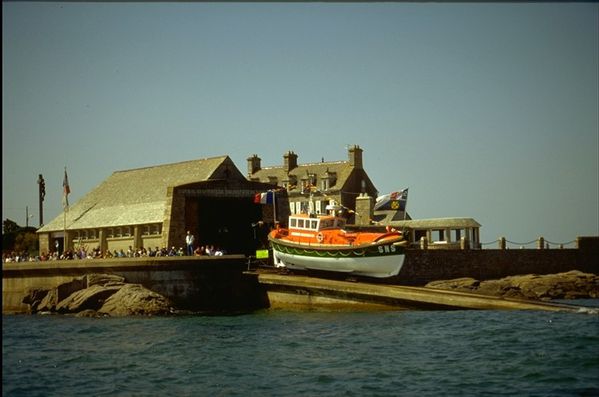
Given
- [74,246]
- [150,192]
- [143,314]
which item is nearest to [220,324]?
[143,314]

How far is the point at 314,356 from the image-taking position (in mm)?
23859

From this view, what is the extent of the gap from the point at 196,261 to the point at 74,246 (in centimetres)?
1727

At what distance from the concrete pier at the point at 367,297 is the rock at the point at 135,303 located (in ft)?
18.4

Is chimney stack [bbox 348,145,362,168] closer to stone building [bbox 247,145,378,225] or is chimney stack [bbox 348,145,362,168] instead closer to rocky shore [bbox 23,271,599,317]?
stone building [bbox 247,145,378,225]

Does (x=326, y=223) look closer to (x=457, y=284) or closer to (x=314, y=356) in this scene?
(x=457, y=284)

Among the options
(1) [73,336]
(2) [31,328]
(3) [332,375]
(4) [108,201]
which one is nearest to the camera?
(3) [332,375]

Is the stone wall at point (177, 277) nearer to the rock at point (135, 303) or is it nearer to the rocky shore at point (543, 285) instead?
the rock at point (135, 303)

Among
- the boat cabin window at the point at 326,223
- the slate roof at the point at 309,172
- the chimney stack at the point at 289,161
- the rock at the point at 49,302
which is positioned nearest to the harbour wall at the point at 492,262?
the boat cabin window at the point at 326,223

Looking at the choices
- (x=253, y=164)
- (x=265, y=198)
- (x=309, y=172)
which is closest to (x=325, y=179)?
(x=309, y=172)

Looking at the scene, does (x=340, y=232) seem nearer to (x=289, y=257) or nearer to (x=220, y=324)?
(x=289, y=257)

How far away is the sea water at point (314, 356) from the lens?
19203 millimetres

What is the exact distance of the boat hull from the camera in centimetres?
3941

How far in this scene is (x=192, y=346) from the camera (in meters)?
26.3

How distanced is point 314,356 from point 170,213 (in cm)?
2084
